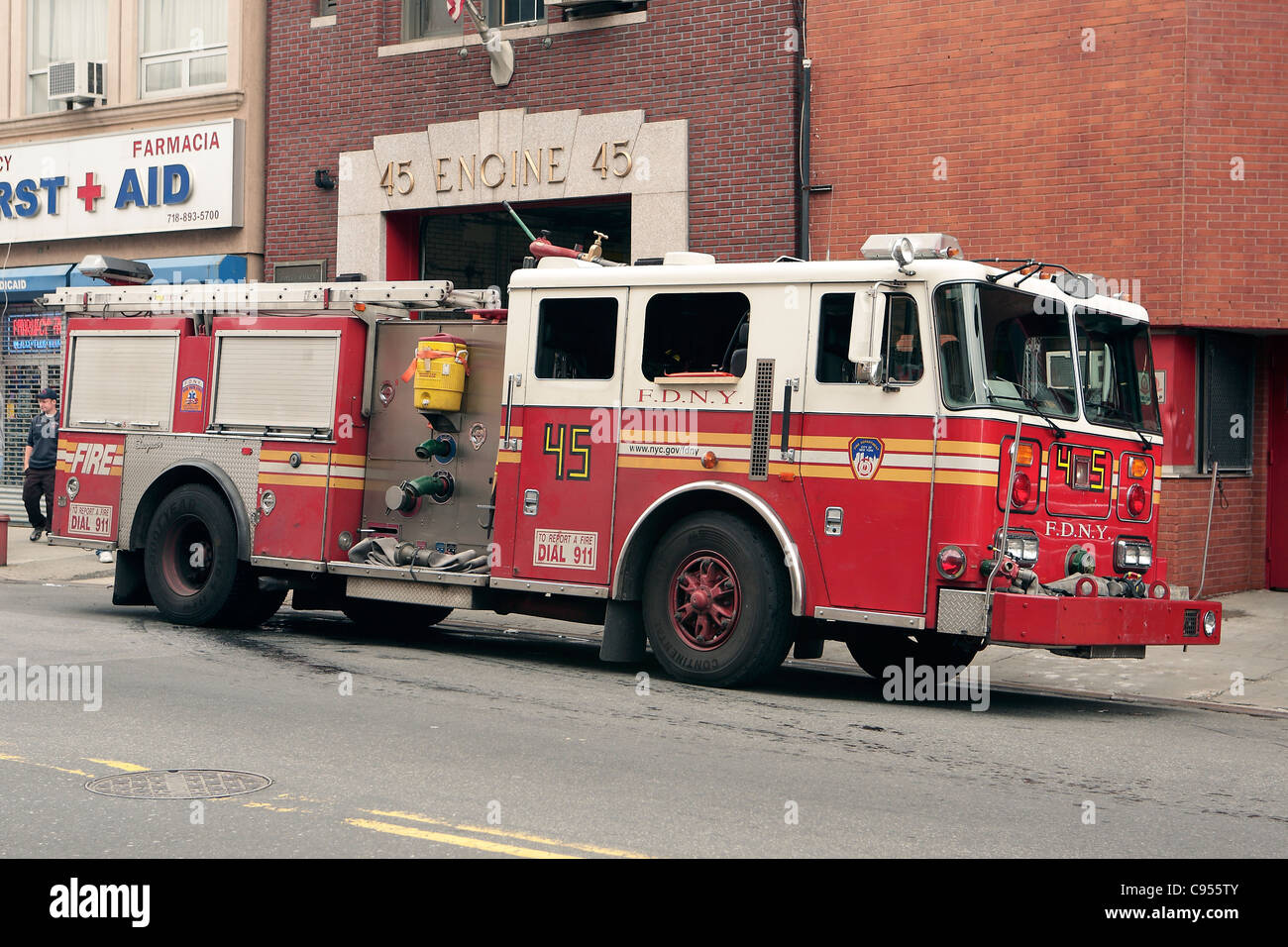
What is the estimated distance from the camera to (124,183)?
69.6 feet

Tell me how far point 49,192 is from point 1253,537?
16.6m

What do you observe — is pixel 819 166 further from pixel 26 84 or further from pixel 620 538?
pixel 26 84

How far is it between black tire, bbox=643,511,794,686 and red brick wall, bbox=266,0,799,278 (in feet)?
23.1

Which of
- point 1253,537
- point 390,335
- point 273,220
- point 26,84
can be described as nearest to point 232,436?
point 390,335

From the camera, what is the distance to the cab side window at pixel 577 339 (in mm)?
10727

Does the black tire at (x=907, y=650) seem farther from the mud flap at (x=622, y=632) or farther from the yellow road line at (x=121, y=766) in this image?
the yellow road line at (x=121, y=766)

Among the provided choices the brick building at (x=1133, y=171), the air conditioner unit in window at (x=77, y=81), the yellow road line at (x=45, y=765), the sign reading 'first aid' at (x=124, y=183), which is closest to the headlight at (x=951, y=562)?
the yellow road line at (x=45, y=765)

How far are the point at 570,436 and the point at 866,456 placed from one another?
229 centimetres

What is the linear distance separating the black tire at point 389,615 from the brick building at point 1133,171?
585 cm

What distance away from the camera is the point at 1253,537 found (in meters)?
15.9

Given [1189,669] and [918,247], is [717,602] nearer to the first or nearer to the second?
[918,247]

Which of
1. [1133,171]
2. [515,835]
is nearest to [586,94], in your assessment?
[1133,171]

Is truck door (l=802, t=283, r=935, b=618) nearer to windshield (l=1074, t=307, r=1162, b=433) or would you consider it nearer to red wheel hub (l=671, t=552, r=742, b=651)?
red wheel hub (l=671, t=552, r=742, b=651)

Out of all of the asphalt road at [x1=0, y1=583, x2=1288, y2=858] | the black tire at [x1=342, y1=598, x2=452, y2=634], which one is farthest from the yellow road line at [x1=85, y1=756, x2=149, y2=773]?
the black tire at [x1=342, y1=598, x2=452, y2=634]
